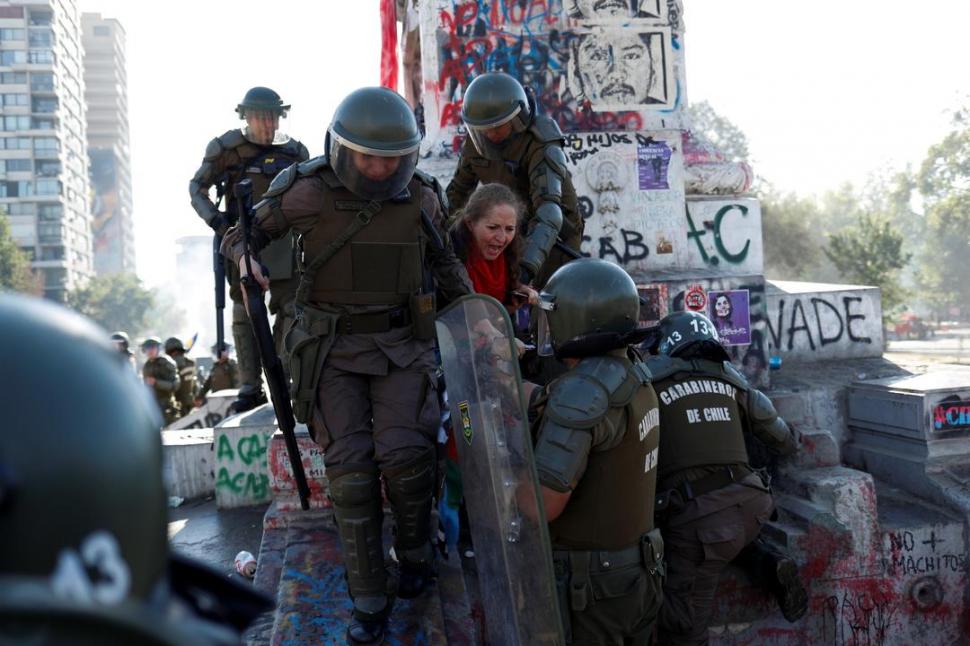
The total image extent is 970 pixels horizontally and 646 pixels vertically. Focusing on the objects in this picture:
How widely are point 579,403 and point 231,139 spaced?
3.40 meters

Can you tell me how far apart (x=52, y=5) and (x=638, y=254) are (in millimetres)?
72185

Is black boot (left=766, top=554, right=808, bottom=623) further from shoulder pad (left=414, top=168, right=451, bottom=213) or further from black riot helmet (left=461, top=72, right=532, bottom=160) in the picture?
black riot helmet (left=461, top=72, right=532, bottom=160)

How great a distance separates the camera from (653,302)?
19.1ft

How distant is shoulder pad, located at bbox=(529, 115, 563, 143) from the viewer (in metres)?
4.62

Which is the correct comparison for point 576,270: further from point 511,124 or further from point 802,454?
point 802,454

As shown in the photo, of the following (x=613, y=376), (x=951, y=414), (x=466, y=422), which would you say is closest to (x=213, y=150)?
(x=466, y=422)

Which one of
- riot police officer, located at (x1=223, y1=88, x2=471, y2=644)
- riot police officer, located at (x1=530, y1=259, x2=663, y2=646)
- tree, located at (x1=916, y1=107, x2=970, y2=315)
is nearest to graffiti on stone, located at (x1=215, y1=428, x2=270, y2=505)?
riot police officer, located at (x1=223, y1=88, x2=471, y2=644)

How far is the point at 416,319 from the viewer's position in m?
3.27

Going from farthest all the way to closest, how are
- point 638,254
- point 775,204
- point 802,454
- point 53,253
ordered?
point 53,253, point 775,204, point 638,254, point 802,454

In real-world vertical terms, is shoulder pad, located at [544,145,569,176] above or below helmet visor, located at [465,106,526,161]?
below

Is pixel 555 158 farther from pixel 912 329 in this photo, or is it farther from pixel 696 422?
pixel 912 329

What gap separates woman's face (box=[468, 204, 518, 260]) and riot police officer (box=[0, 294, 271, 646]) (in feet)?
9.91

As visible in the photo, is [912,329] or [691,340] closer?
[691,340]

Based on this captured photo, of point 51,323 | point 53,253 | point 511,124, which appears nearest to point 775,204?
point 511,124
